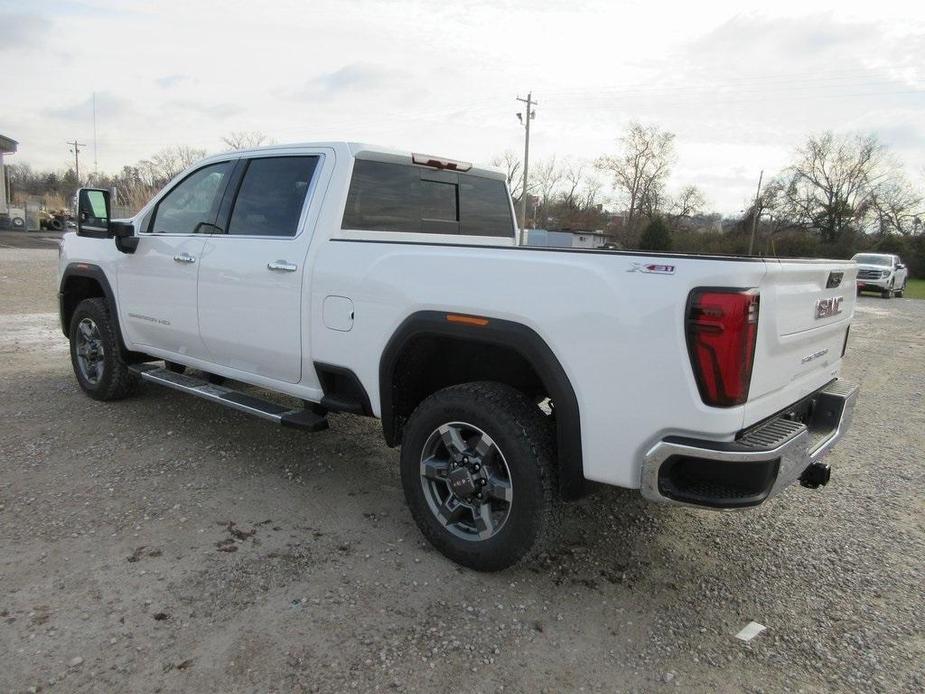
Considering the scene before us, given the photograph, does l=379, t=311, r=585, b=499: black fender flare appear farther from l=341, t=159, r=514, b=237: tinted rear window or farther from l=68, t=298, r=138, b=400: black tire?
l=68, t=298, r=138, b=400: black tire

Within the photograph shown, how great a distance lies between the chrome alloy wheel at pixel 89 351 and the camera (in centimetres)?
553

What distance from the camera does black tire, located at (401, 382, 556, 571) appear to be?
113 inches

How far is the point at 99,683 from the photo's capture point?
7.71 feet

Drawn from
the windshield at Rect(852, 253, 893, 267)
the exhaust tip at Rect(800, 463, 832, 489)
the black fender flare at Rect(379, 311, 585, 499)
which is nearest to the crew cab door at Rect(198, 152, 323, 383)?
the black fender flare at Rect(379, 311, 585, 499)

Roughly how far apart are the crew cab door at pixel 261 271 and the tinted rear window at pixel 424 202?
293 mm

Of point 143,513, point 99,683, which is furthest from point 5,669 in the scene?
point 143,513

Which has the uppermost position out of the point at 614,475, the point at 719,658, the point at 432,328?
the point at 432,328

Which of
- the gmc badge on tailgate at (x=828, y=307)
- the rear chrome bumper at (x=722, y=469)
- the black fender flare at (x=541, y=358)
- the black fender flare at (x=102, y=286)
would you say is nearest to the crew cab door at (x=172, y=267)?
the black fender flare at (x=102, y=286)

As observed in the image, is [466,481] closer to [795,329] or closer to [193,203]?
[795,329]

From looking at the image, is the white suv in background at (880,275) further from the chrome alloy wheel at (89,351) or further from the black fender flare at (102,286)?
the chrome alloy wheel at (89,351)

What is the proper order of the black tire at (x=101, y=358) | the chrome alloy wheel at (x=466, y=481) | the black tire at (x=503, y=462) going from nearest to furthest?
the black tire at (x=503, y=462), the chrome alloy wheel at (x=466, y=481), the black tire at (x=101, y=358)

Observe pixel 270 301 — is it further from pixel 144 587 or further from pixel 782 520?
pixel 782 520

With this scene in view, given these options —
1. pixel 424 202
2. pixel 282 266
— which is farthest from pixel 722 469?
pixel 424 202

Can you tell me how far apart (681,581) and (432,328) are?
5.62ft
